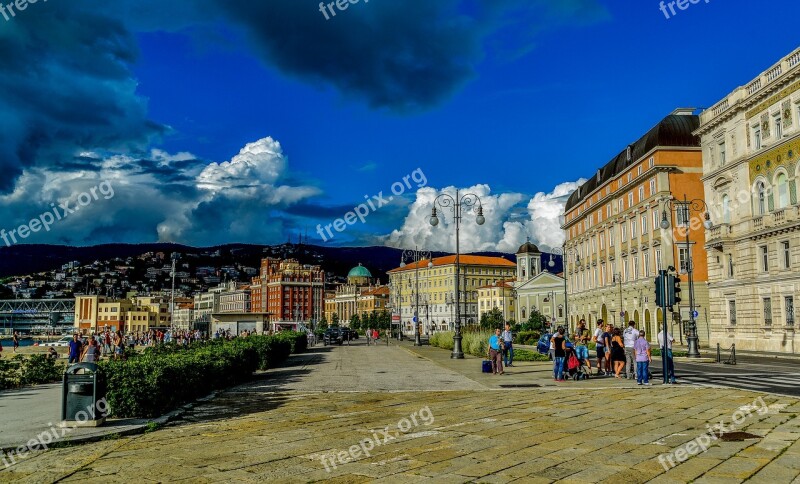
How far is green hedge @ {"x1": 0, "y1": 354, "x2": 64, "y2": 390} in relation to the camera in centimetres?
1917

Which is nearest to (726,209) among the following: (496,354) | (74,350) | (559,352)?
(496,354)

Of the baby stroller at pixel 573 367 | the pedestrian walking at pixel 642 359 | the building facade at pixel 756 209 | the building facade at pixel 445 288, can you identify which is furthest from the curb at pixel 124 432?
the building facade at pixel 445 288

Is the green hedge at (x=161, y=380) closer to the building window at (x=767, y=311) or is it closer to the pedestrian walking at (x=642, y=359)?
the pedestrian walking at (x=642, y=359)

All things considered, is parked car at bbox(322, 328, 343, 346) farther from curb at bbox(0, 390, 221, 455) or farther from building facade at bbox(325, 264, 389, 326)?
building facade at bbox(325, 264, 389, 326)

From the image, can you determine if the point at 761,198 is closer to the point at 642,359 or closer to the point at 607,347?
the point at 607,347

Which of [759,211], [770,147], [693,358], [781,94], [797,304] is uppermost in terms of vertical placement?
[781,94]

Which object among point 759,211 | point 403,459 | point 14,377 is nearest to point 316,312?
point 759,211

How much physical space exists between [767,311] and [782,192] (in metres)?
7.18

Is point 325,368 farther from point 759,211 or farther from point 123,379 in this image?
point 759,211

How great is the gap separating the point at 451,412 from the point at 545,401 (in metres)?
2.88

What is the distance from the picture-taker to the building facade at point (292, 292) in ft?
600

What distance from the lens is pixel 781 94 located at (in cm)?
3609

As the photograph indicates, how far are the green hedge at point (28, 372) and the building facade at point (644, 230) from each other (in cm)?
4372
